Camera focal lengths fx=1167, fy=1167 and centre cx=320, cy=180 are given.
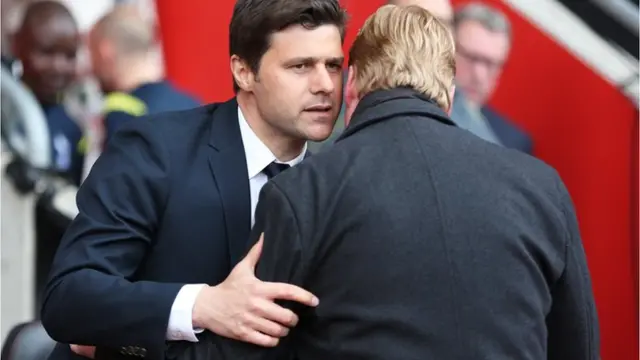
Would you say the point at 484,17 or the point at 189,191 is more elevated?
the point at 484,17

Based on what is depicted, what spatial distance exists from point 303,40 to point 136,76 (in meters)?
1.81

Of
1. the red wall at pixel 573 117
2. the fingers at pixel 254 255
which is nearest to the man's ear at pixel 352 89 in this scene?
the fingers at pixel 254 255

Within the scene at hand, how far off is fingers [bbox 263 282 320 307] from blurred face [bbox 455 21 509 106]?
1998mm

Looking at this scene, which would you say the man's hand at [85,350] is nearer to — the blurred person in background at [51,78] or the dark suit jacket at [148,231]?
the dark suit jacket at [148,231]

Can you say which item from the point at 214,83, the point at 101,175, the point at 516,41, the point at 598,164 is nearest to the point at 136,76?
the point at 214,83

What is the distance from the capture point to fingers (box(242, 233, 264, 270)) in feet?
5.10

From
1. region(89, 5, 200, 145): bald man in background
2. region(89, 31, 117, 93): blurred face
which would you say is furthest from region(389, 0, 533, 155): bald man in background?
region(89, 31, 117, 93): blurred face

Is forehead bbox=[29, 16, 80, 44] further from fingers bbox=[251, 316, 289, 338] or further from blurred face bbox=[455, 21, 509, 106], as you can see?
fingers bbox=[251, 316, 289, 338]

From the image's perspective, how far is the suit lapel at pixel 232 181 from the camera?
178cm

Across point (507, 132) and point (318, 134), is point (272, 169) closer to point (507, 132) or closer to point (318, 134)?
point (318, 134)

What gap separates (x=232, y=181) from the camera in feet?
5.90

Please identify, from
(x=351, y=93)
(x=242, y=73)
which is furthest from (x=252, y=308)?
(x=242, y=73)

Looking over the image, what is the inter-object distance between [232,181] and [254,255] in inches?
10.3

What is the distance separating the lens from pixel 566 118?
3.45m
